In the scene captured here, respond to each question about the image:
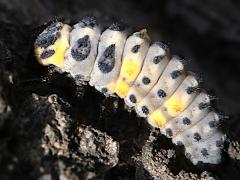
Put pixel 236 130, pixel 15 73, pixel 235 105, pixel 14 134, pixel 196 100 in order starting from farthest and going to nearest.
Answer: pixel 235 105 → pixel 236 130 → pixel 196 100 → pixel 15 73 → pixel 14 134

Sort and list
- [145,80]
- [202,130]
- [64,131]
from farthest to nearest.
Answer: [202,130], [145,80], [64,131]

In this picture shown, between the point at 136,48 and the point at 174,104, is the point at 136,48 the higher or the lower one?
the higher one

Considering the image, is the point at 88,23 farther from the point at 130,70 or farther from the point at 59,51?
the point at 130,70

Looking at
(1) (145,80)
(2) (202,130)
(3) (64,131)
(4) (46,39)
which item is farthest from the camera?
(4) (46,39)

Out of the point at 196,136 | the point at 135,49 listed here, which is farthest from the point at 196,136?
the point at 135,49

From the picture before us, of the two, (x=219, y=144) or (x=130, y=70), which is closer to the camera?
(x=130, y=70)

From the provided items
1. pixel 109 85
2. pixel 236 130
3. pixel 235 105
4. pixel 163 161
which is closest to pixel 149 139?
pixel 163 161

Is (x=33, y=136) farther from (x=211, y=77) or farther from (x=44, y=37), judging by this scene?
(x=211, y=77)
